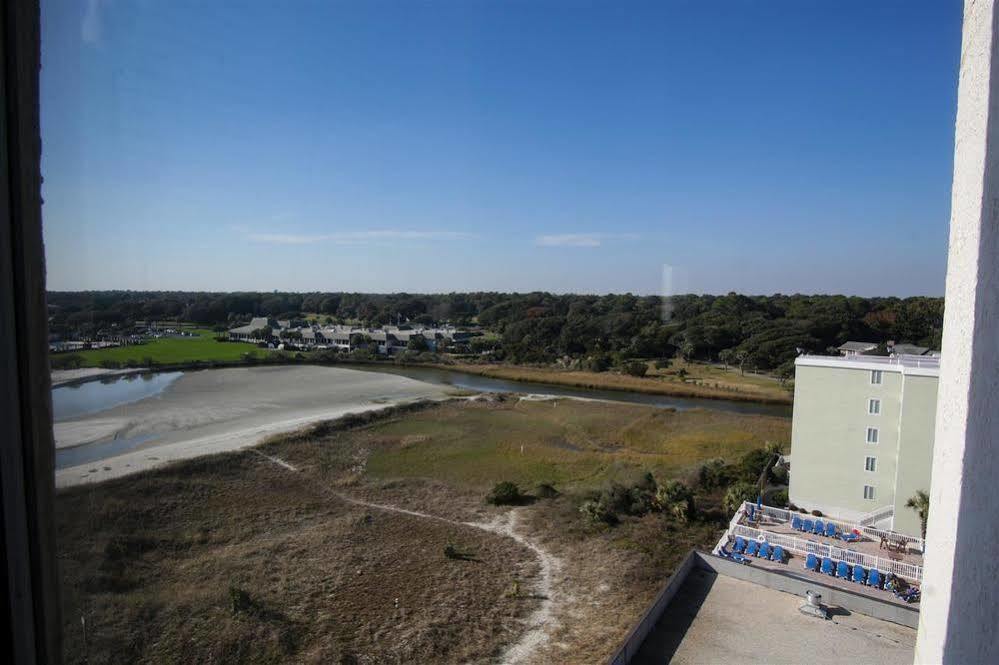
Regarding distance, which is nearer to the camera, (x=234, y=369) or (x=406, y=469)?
(x=406, y=469)

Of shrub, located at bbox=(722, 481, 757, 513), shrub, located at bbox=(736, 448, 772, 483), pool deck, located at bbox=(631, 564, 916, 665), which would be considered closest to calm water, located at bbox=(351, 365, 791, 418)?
shrub, located at bbox=(736, 448, 772, 483)

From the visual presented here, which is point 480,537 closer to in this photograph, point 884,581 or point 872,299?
point 884,581

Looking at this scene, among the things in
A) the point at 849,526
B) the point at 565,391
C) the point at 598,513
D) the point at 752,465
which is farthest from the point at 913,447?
the point at 565,391

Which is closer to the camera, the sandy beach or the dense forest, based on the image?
the dense forest

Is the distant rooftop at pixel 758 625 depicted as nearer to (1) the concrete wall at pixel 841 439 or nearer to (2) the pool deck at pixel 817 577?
(2) the pool deck at pixel 817 577

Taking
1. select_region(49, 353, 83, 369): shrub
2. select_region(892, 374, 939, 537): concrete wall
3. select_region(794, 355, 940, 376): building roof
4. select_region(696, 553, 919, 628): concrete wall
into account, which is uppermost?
select_region(49, 353, 83, 369): shrub

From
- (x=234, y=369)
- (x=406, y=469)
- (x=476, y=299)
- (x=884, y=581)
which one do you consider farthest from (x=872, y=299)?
(x=476, y=299)

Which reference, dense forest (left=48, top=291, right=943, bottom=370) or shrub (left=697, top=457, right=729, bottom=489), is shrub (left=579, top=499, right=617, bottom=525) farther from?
dense forest (left=48, top=291, right=943, bottom=370)
